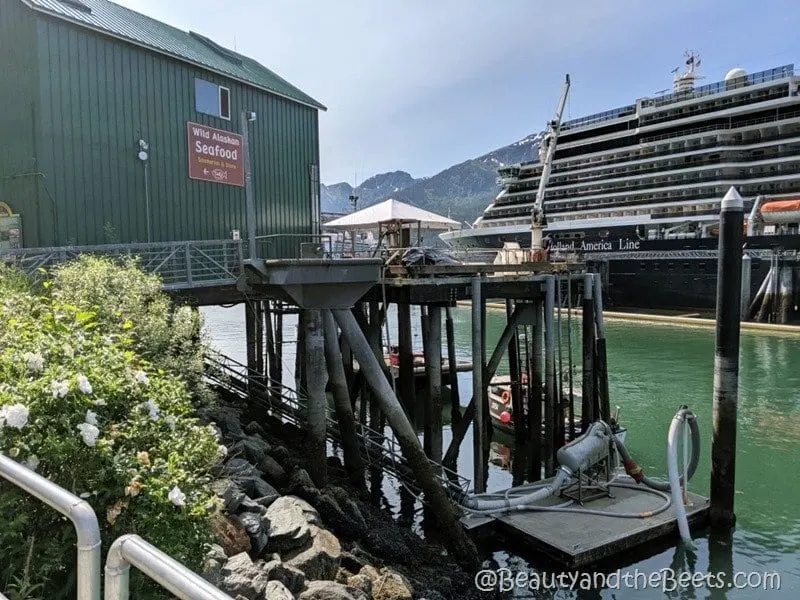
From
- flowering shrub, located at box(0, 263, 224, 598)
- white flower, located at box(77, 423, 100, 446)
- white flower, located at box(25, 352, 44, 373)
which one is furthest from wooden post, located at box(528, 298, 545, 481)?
white flower, located at box(77, 423, 100, 446)

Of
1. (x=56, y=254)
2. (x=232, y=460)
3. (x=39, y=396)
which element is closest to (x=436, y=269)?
(x=232, y=460)

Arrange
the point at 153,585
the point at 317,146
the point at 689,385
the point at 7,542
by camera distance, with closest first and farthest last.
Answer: the point at 7,542 < the point at 153,585 < the point at 317,146 < the point at 689,385

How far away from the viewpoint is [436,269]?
1240 cm

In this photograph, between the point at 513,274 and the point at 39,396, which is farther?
the point at 513,274

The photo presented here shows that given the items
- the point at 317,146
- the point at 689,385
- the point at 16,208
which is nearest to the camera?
the point at 16,208

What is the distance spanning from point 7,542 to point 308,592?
3.31 meters

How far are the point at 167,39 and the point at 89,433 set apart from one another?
12754 millimetres

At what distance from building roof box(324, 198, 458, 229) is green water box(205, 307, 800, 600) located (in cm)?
606

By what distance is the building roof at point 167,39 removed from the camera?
11.5m

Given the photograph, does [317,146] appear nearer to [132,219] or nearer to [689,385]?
[132,219]

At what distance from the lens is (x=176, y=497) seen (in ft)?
11.2

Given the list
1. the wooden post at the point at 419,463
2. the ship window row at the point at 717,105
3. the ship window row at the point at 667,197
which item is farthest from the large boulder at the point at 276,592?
the ship window row at the point at 717,105

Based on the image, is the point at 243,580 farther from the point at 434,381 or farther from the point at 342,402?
the point at 434,381

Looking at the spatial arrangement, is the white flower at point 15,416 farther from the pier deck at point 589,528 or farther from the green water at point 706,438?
the pier deck at point 589,528
